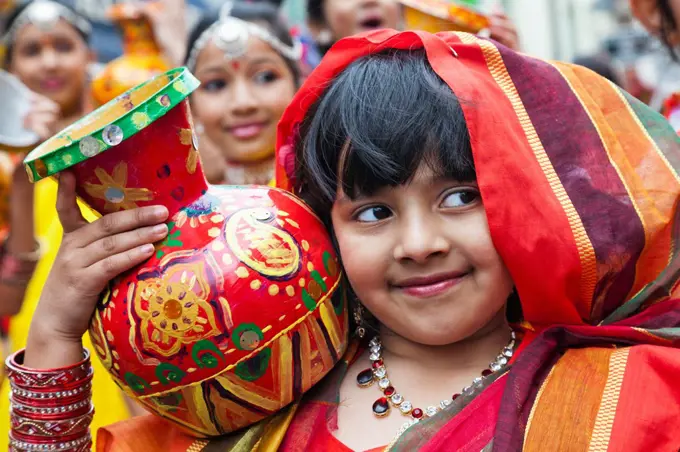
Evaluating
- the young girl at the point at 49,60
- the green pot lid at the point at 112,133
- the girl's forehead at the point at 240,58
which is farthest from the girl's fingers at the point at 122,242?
the girl's forehead at the point at 240,58

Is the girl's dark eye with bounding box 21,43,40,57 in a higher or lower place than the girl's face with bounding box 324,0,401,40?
lower

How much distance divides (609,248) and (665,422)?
309 millimetres

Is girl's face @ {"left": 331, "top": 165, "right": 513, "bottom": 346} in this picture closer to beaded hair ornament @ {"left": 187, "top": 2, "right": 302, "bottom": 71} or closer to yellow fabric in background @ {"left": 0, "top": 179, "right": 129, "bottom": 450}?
yellow fabric in background @ {"left": 0, "top": 179, "right": 129, "bottom": 450}

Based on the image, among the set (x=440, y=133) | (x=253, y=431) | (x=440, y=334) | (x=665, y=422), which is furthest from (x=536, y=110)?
(x=253, y=431)

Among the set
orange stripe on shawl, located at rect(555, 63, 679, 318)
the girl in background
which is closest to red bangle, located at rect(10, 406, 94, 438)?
orange stripe on shawl, located at rect(555, 63, 679, 318)

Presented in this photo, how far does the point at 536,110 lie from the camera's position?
1.69m

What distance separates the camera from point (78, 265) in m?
1.73

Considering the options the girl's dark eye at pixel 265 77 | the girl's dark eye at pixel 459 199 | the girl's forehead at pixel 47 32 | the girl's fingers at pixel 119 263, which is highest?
the girl's dark eye at pixel 459 199

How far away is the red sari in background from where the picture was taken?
4.99ft

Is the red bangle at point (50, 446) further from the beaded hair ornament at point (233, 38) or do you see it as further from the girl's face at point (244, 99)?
the beaded hair ornament at point (233, 38)

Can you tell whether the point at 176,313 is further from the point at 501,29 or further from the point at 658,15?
the point at 658,15

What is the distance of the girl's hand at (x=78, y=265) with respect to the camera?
165cm

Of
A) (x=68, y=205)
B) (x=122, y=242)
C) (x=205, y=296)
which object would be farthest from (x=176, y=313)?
(x=68, y=205)

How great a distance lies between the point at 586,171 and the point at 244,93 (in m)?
1.94
